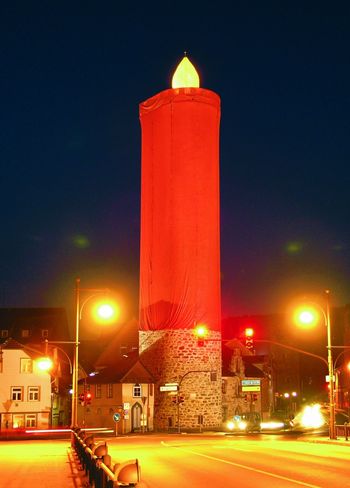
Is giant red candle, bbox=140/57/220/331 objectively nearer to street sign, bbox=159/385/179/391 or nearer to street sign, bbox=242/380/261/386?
street sign, bbox=159/385/179/391

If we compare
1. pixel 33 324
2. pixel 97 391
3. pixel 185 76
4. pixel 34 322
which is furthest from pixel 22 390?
pixel 185 76

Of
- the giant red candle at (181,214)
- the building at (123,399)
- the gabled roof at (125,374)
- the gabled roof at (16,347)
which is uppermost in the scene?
the giant red candle at (181,214)

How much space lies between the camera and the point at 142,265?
74.2 meters

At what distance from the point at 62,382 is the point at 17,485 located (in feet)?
222

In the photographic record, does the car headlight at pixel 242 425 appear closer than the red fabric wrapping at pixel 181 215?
Yes

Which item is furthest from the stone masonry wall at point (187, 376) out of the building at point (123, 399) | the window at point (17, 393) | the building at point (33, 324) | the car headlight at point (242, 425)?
the building at point (33, 324)

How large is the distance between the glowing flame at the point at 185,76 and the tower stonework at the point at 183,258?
108 inches

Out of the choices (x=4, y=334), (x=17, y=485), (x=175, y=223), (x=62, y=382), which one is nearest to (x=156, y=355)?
(x=175, y=223)

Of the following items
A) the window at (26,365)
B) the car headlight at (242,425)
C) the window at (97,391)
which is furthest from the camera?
the window at (97,391)

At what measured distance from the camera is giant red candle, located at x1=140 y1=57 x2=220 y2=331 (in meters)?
70.6

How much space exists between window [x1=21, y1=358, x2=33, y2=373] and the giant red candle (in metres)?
11.5

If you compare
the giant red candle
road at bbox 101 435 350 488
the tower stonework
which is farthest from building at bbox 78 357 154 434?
road at bbox 101 435 350 488

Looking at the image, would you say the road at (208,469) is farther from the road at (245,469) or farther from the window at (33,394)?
the window at (33,394)

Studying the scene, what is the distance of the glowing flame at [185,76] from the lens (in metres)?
75.9
